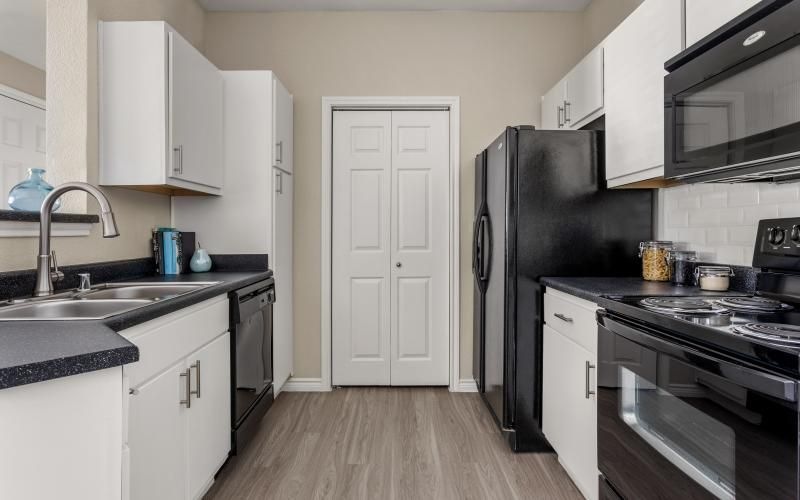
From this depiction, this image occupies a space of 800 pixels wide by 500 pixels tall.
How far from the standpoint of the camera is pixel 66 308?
1677mm

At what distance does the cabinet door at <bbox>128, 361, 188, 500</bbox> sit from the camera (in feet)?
4.58

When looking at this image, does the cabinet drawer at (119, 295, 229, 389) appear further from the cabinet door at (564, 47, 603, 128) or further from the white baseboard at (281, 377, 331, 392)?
the cabinet door at (564, 47, 603, 128)

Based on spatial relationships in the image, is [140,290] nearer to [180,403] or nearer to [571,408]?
[180,403]

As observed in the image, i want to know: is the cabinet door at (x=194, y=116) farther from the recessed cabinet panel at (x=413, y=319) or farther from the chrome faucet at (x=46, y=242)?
the recessed cabinet panel at (x=413, y=319)

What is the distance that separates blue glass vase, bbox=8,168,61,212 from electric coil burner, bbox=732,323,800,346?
235 centimetres

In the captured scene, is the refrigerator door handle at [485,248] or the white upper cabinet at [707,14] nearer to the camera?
the white upper cabinet at [707,14]

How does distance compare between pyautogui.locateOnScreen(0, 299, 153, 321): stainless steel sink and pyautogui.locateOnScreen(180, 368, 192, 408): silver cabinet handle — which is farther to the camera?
pyautogui.locateOnScreen(180, 368, 192, 408): silver cabinet handle

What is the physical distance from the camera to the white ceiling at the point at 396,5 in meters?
3.30

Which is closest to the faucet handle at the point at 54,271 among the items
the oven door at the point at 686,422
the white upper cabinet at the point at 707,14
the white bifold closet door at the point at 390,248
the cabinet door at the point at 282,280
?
the cabinet door at the point at 282,280

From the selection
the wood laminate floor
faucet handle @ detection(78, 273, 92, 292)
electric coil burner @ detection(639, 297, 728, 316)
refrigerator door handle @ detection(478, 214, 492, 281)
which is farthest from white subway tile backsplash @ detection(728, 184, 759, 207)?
faucet handle @ detection(78, 273, 92, 292)

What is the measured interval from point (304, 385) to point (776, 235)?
9.44ft

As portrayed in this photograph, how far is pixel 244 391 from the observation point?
2350 millimetres

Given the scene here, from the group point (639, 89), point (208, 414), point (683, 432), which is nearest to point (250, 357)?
point (208, 414)

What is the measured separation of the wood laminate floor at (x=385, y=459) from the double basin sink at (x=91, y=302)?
3.01 ft
